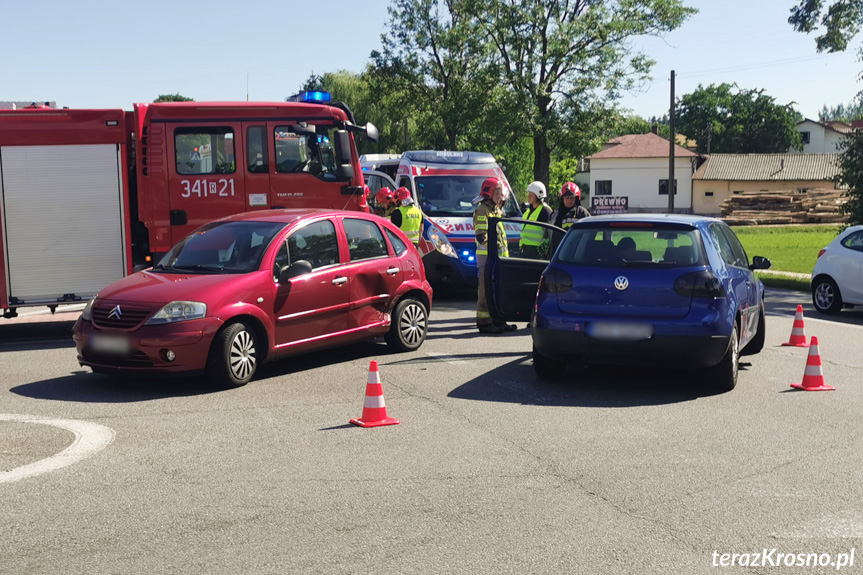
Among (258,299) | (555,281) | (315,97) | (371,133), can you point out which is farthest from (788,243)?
(258,299)

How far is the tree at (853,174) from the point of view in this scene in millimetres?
24984

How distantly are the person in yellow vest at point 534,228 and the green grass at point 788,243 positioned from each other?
47.7ft

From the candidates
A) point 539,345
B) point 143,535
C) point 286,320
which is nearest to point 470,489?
point 143,535

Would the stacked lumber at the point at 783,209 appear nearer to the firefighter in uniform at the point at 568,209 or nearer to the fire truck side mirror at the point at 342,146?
the firefighter in uniform at the point at 568,209

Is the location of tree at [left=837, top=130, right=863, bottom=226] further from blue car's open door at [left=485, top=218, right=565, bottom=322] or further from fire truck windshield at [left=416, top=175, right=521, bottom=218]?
blue car's open door at [left=485, top=218, right=565, bottom=322]

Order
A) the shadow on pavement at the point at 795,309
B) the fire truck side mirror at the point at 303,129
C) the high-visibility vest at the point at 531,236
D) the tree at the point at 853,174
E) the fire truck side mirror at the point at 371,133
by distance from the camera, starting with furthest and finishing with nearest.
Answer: the tree at the point at 853,174, the shadow on pavement at the point at 795,309, the fire truck side mirror at the point at 371,133, the fire truck side mirror at the point at 303,129, the high-visibility vest at the point at 531,236

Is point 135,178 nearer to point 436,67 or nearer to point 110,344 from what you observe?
point 110,344

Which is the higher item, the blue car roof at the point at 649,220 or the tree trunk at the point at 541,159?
the tree trunk at the point at 541,159

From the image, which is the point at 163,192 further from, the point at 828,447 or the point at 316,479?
the point at 828,447

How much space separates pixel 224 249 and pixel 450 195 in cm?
819

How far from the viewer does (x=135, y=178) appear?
43.0 feet

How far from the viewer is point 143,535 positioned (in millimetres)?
4934

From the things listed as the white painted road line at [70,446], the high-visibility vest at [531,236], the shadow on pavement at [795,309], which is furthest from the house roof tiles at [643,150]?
the white painted road line at [70,446]

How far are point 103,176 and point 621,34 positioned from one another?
28.2m
